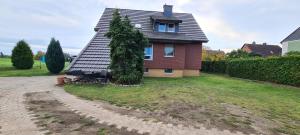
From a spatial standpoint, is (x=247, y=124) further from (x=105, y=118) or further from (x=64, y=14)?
(x=64, y=14)

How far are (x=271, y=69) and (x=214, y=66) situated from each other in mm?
13900

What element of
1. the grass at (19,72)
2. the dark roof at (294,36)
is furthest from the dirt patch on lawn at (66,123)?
the dark roof at (294,36)

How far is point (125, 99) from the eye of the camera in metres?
10.1

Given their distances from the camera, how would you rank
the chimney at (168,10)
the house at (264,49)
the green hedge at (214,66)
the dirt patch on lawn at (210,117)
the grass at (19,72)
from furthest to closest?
1. the house at (264,49)
2. the green hedge at (214,66)
3. the chimney at (168,10)
4. the grass at (19,72)
5. the dirt patch on lawn at (210,117)

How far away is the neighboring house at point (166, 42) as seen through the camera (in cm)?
2208

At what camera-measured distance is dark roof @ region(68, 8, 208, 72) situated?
17047 mm

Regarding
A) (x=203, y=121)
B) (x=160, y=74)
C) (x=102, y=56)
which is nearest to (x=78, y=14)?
(x=102, y=56)

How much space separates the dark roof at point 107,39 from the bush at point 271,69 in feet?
15.6

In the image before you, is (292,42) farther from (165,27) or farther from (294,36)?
(165,27)

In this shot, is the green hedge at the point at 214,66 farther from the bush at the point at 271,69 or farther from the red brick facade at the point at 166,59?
the red brick facade at the point at 166,59

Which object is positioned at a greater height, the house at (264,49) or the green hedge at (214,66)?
the house at (264,49)

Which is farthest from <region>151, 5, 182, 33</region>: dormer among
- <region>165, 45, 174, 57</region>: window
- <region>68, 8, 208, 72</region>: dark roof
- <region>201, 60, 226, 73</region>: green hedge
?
<region>201, 60, 226, 73</region>: green hedge

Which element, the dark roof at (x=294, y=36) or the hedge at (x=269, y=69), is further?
the dark roof at (x=294, y=36)

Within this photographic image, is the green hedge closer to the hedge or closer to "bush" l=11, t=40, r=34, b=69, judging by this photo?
the hedge
